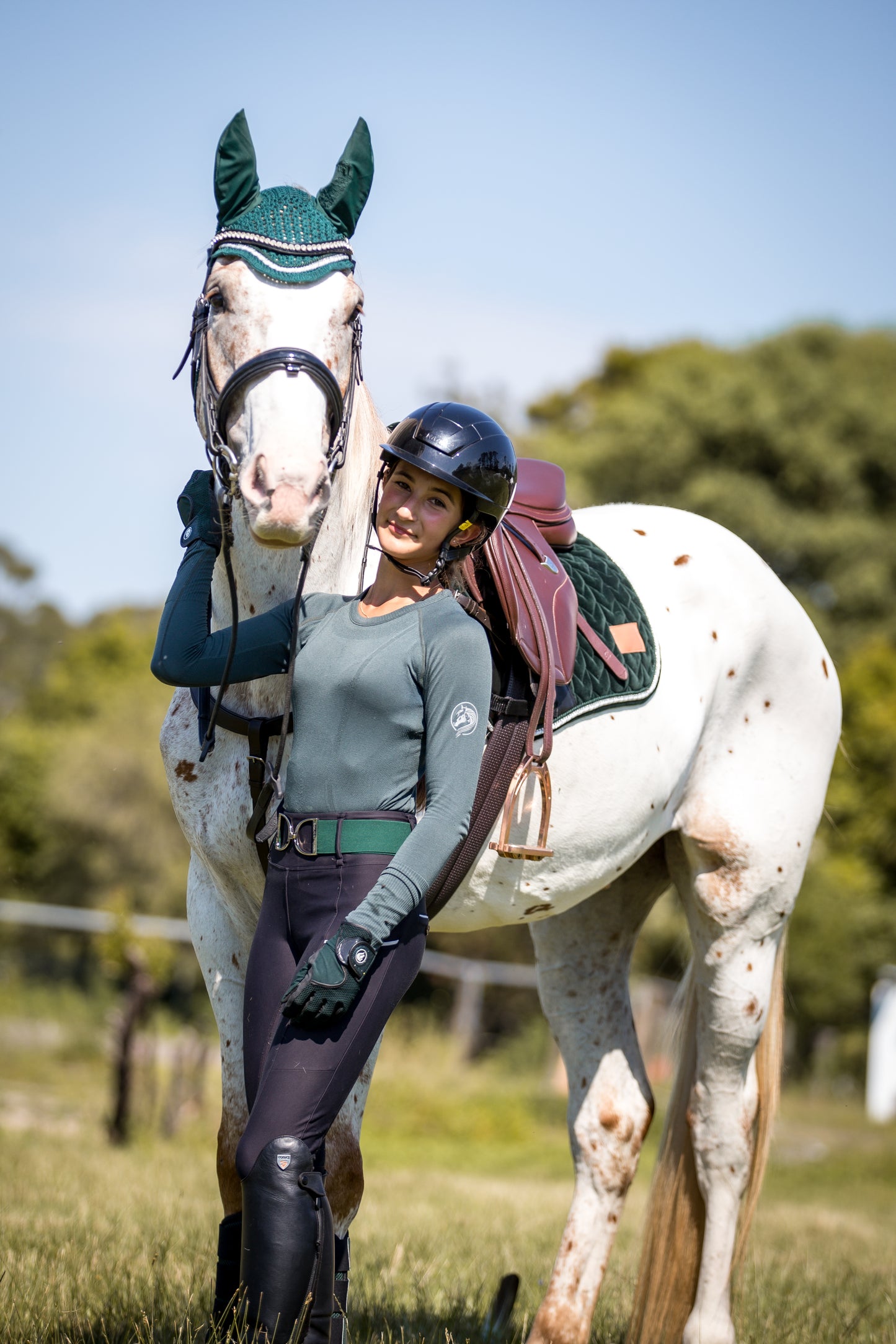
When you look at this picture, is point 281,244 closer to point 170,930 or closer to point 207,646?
point 207,646

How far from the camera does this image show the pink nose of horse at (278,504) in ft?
7.40

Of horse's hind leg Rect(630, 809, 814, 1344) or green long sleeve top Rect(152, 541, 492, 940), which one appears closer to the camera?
green long sleeve top Rect(152, 541, 492, 940)

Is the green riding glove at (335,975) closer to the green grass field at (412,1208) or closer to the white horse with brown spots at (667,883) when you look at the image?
the white horse with brown spots at (667,883)

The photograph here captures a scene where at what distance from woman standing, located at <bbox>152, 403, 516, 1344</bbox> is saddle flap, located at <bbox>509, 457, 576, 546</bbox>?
940mm

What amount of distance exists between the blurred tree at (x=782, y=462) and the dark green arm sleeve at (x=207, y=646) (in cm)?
2138

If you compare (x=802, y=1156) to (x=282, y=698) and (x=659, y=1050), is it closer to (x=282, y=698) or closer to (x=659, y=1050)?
(x=659, y=1050)

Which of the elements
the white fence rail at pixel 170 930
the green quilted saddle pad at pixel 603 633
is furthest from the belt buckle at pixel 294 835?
the white fence rail at pixel 170 930

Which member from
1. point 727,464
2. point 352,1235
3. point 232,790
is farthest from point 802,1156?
point 727,464

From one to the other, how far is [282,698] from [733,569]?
188 cm

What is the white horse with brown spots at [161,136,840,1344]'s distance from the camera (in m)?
3.00

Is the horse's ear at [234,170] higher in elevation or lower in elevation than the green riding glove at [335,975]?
higher

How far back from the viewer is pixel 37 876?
21828 millimetres

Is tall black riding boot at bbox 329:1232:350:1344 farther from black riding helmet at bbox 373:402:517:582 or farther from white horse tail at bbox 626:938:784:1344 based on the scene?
white horse tail at bbox 626:938:784:1344

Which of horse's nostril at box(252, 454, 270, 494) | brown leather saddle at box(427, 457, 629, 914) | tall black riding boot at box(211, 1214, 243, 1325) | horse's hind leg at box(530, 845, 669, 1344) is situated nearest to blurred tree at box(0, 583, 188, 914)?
horse's hind leg at box(530, 845, 669, 1344)
